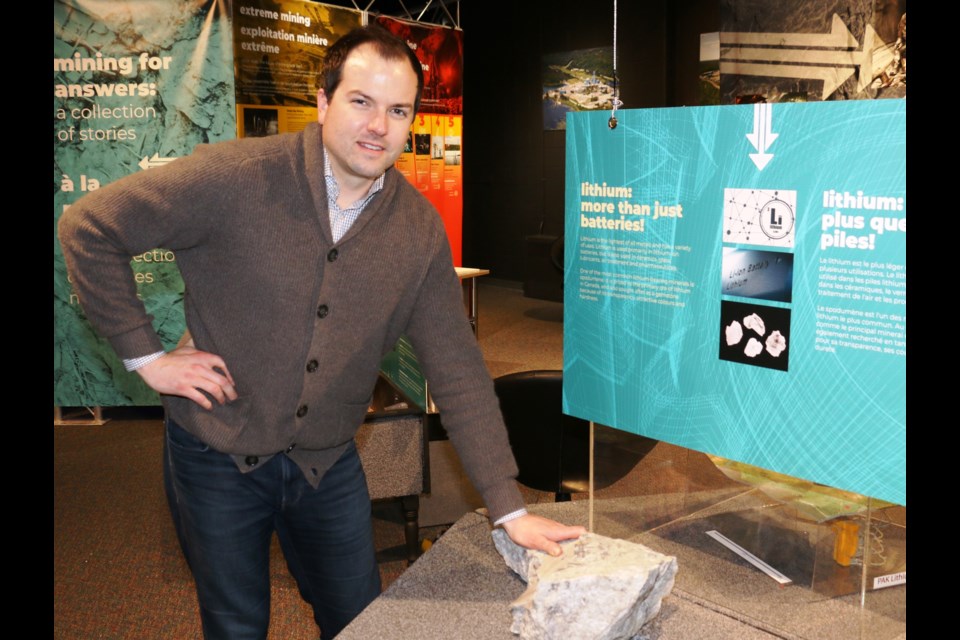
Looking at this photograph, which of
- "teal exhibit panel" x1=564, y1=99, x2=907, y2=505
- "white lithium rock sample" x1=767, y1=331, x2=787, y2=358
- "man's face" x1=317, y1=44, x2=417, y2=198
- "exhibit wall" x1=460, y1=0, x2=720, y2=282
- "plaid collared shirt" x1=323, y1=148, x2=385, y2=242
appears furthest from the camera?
"exhibit wall" x1=460, y1=0, x2=720, y2=282

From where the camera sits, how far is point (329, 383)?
1.56 metres

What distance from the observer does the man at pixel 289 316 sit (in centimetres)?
146

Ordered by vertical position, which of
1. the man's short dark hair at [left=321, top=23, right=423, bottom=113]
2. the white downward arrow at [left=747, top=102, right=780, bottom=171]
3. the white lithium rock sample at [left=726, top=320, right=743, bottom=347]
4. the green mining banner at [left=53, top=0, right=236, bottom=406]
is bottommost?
the white lithium rock sample at [left=726, top=320, right=743, bottom=347]

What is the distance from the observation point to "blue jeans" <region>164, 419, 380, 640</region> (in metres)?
1.60

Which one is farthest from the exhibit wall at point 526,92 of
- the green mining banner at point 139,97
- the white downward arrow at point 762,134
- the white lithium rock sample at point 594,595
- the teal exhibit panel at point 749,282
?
the white lithium rock sample at point 594,595

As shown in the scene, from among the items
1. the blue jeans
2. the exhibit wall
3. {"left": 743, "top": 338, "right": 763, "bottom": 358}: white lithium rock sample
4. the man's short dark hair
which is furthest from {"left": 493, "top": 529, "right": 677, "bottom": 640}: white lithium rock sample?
the exhibit wall

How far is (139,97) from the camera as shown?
4.50 metres

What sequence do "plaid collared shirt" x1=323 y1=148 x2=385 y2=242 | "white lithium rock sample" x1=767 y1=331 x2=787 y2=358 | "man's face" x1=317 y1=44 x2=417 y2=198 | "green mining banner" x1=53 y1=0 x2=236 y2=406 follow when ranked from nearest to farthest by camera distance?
"white lithium rock sample" x1=767 y1=331 x2=787 y2=358 < "man's face" x1=317 y1=44 x2=417 y2=198 < "plaid collared shirt" x1=323 y1=148 x2=385 y2=242 < "green mining banner" x1=53 y1=0 x2=236 y2=406

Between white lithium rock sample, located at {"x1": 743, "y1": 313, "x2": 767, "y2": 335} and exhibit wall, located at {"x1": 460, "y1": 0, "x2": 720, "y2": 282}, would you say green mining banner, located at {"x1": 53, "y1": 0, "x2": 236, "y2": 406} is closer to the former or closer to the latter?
white lithium rock sample, located at {"x1": 743, "y1": 313, "x2": 767, "y2": 335}

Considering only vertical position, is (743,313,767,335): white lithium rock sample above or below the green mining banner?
below

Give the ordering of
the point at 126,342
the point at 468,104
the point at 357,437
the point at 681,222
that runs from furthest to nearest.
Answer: the point at 468,104, the point at 357,437, the point at 126,342, the point at 681,222

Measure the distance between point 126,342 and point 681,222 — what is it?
0.98 m
